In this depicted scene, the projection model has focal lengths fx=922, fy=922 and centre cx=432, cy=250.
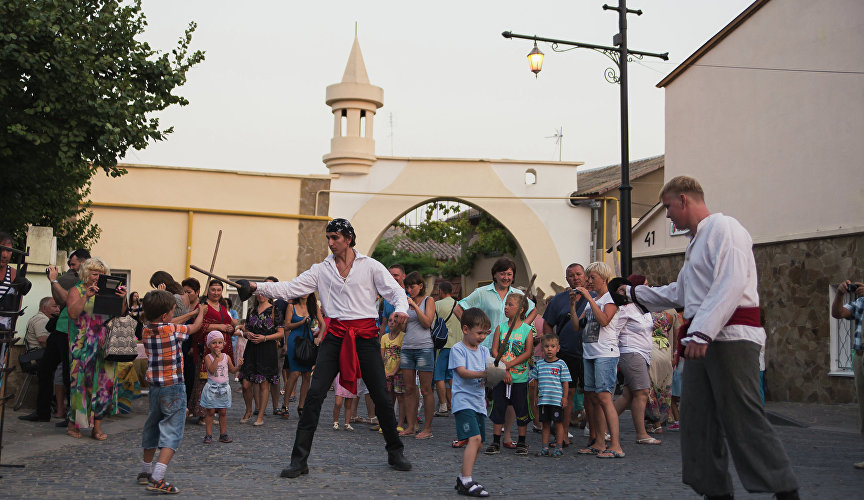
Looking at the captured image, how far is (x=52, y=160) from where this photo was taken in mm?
9852

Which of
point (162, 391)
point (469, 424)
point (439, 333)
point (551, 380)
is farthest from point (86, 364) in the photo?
point (551, 380)

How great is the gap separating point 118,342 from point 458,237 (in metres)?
30.8

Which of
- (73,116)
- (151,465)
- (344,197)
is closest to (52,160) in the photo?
(73,116)

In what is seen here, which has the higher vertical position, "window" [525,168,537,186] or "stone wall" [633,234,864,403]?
"window" [525,168,537,186]

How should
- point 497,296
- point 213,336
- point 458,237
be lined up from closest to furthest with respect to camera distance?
point 213,336
point 497,296
point 458,237

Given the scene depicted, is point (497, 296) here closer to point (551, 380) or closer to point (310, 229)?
point (551, 380)

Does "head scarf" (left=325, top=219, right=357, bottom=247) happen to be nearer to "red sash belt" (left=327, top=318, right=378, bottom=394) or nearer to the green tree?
"red sash belt" (left=327, top=318, right=378, bottom=394)

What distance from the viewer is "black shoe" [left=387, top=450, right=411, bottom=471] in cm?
774

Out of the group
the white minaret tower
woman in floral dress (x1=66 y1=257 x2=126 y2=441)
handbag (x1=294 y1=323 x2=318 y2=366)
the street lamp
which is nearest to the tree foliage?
the white minaret tower

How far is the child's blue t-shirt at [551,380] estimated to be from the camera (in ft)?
29.4

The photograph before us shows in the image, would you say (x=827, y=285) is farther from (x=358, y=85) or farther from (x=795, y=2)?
(x=358, y=85)

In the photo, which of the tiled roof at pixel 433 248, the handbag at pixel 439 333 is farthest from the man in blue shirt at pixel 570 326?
the tiled roof at pixel 433 248

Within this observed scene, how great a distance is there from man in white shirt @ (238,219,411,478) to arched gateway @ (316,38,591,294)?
17.5 meters

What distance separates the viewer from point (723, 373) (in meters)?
5.11
